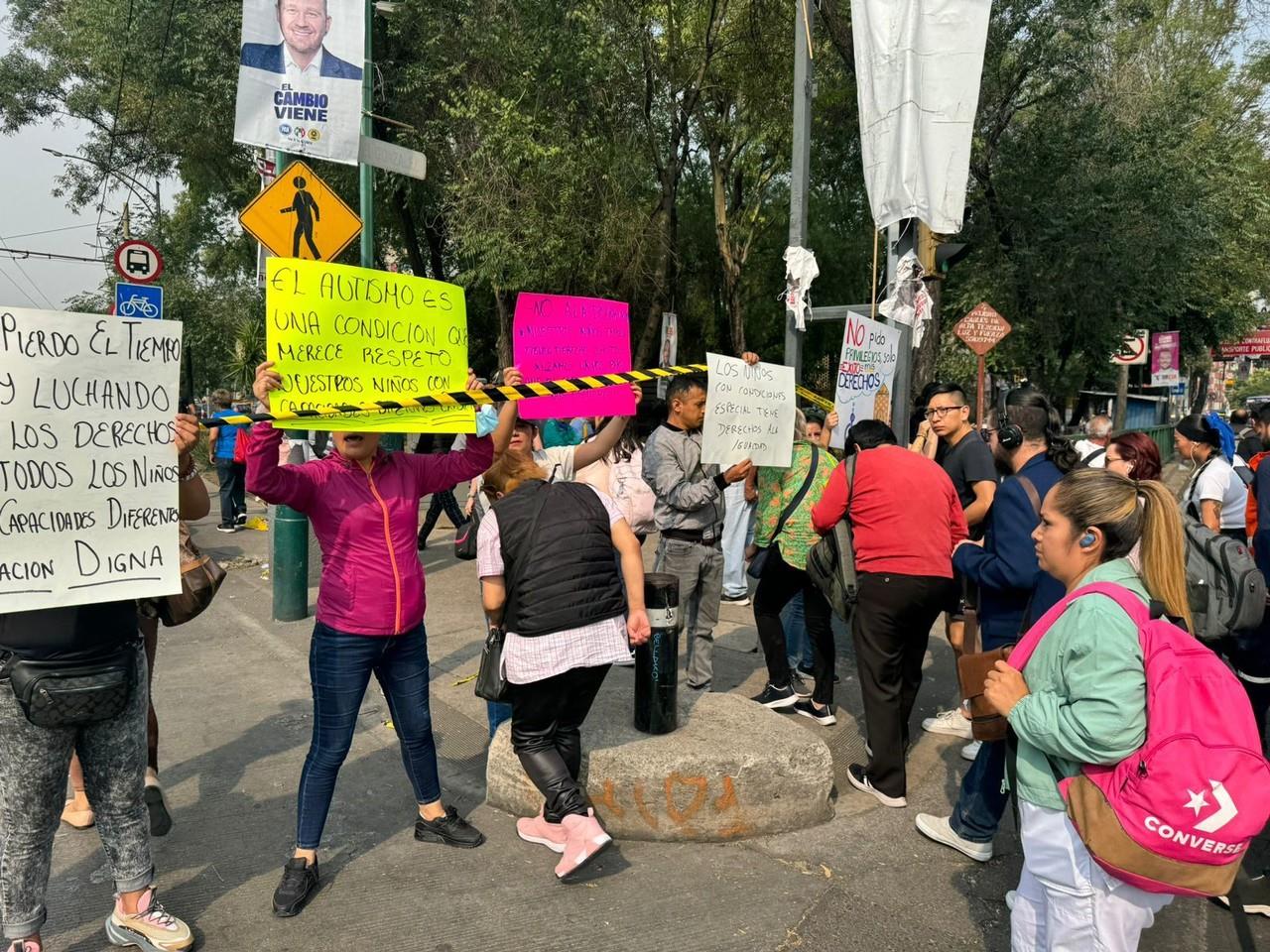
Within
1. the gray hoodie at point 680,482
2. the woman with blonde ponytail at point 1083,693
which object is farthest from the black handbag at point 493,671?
the woman with blonde ponytail at point 1083,693

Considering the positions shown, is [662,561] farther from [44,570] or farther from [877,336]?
[44,570]

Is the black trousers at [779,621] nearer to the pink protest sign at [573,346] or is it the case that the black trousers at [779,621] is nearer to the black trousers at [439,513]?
the pink protest sign at [573,346]

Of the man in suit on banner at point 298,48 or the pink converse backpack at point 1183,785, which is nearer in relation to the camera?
the pink converse backpack at point 1183,785

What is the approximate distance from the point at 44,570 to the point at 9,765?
0.69m

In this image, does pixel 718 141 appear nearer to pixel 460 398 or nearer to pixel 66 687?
pixel 460 398

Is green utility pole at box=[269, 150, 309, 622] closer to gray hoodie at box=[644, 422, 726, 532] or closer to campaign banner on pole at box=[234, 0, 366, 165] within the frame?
campaign banner on pole at box=[234, 0, 366, 165]

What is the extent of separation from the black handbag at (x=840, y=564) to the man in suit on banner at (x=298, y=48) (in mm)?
4989

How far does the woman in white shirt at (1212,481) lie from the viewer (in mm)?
5723

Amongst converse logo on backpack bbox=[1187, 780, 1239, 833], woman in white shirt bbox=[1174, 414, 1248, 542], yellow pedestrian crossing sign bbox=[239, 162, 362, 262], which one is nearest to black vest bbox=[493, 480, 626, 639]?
converse logo on backpack bbox=[1187, 780, 1239, 833]

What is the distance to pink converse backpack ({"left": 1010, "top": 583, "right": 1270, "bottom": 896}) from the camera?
2002 millimetres

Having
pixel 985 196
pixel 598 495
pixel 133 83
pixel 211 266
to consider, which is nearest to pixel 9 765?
pixel 598 495

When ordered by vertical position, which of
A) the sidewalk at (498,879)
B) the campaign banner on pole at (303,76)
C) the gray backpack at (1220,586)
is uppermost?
the campaign banner on pole at (303,76)

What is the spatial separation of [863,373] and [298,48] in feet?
15.5

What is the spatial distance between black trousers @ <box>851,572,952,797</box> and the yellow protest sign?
2055 mm
